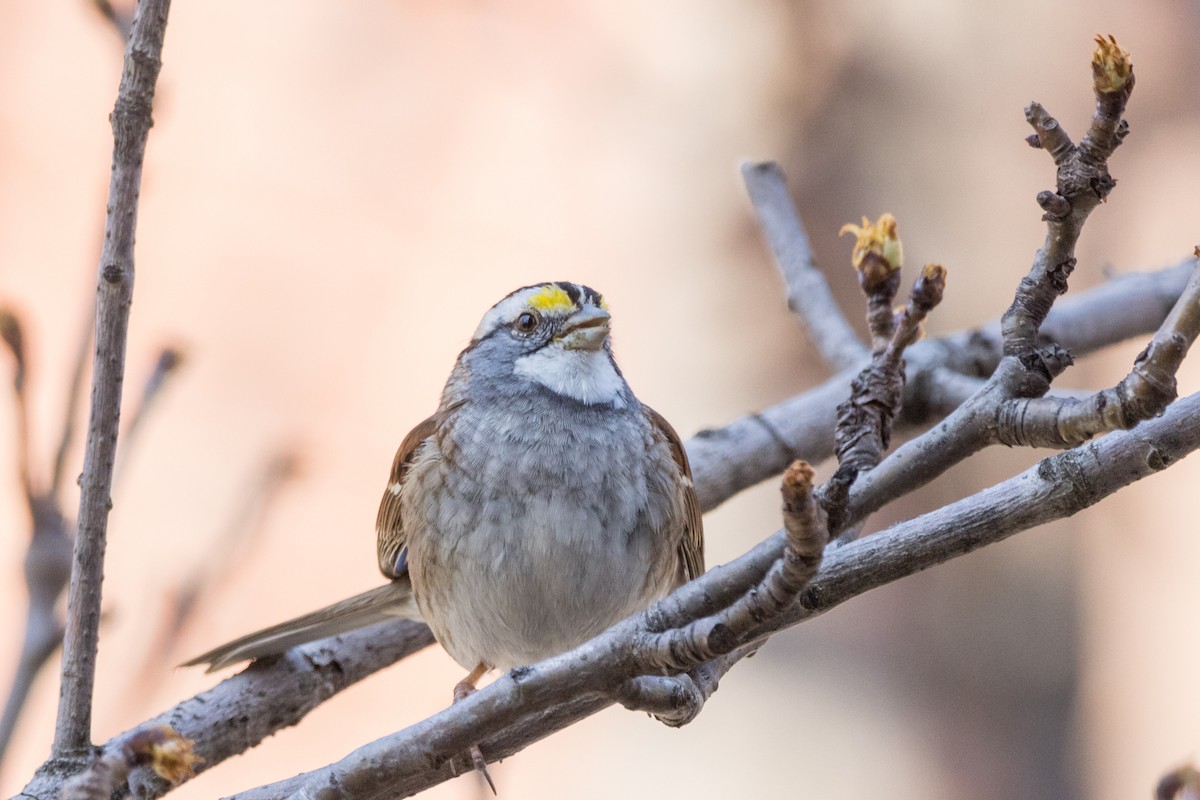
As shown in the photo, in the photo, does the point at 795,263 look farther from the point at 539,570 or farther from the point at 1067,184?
the point at 1067,184

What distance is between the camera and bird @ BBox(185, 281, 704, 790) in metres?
3.24

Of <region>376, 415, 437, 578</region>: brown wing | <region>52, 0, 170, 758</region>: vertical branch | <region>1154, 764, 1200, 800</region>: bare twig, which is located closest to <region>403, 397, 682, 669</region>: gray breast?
<region>376, 415, 437, 578</region>: brown wing

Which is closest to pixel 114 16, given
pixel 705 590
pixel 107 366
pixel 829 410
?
pixel 107 366

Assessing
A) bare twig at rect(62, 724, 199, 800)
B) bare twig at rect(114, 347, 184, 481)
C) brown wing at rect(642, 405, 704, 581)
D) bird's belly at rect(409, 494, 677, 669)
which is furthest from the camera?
brown wing at rect(642, 405, 704, 581)

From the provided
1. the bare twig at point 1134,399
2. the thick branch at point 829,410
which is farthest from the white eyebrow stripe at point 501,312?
the bare twig at point 1134,399

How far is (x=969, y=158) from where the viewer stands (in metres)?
6.62

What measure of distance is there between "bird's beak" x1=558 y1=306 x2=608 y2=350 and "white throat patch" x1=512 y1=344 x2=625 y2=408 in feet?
0.08

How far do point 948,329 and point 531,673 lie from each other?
496 centimetres

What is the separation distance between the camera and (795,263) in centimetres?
439

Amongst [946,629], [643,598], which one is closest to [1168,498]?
[946,629]

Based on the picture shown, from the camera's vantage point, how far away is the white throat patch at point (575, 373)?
11.8ft

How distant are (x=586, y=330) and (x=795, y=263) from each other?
42.2 inches

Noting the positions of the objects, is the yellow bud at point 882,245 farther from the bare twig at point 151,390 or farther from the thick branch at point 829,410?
the thick branch at point 829,410

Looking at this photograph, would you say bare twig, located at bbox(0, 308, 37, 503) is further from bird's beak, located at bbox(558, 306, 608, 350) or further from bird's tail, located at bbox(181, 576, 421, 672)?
bird's beak, located at bbox(558, 306, 608, 350)
